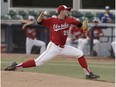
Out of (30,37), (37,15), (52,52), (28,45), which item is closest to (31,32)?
(30,37)


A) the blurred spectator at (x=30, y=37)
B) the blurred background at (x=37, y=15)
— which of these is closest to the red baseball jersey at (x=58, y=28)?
the blurred background at (x=37, y=15)

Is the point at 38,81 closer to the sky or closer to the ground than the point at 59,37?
closer to the ground

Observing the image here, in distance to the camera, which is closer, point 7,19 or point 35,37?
point 35,37

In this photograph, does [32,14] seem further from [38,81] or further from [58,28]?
[38,81]

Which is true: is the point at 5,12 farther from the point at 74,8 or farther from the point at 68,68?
the point at 68,68

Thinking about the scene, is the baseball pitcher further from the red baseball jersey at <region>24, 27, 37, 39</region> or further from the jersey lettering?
the red baseball jersey at <region>24, 27, 37, 39</region>

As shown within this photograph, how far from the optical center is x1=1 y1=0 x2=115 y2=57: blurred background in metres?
17.4

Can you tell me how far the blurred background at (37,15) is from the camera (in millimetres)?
17406

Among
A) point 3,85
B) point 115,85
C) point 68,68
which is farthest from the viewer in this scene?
point 68,68

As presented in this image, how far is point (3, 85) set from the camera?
8.05m

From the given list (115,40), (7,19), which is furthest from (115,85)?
(7,19)

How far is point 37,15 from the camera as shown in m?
20.1

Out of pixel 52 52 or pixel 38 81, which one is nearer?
pixel 38 81

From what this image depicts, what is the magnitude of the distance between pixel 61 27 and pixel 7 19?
32.3ft
